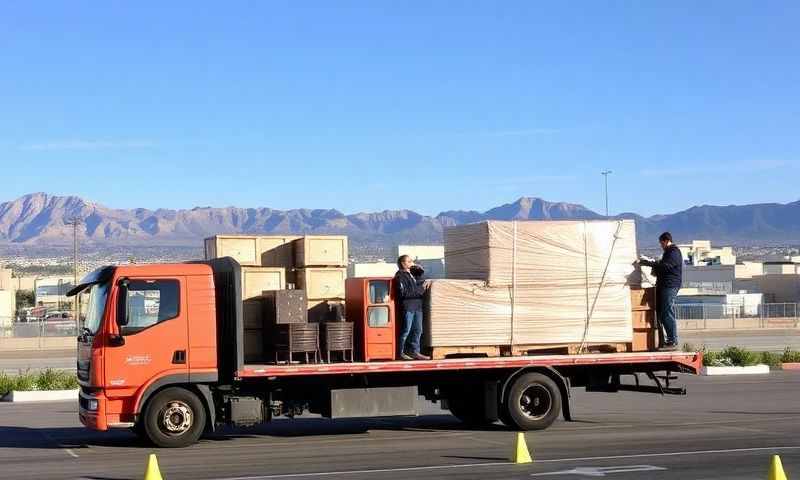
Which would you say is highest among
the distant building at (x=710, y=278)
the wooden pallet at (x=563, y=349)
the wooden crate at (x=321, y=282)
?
the distant building at (x=710, y=278)

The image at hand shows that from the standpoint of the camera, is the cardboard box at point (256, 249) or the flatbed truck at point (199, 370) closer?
the flatbed truck at point (199, 370)

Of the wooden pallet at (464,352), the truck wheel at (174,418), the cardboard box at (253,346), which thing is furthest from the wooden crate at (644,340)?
the truck wheel at (174,418)

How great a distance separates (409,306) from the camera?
54.1 feet

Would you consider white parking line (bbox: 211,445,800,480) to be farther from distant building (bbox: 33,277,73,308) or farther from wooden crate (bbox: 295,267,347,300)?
distant building (bbox: 33,277,73,308)

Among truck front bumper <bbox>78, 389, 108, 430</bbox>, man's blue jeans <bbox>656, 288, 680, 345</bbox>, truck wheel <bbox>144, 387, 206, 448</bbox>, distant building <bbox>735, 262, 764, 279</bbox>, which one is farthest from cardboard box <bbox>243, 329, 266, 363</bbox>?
distant building <bbox>735, 262, 764, 279</bbox>

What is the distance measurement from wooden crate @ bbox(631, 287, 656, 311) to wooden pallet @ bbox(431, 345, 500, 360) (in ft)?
8.35

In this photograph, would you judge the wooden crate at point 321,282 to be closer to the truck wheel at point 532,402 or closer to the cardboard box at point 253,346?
the cardboard box at point 253,346

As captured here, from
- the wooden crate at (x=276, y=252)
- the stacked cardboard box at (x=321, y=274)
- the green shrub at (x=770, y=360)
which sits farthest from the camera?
the green shrub at (x=770, y=360)

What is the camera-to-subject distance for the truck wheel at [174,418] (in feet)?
51.2

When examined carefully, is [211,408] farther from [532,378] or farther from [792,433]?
[792,433]

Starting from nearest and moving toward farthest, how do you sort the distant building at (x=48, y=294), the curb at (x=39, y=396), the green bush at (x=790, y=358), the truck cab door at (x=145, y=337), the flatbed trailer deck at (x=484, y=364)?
the truck cab door at (x=145, y=337)
the flatbed trailer deck at (x=484, y=364)
the curb at (x=39, y=396)
the green bush at (x=790, y=358)
the distant building at (x=48, y=294)

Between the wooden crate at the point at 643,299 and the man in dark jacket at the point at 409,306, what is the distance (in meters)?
3.65

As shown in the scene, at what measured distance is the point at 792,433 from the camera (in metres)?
17.0

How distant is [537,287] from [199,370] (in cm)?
547
